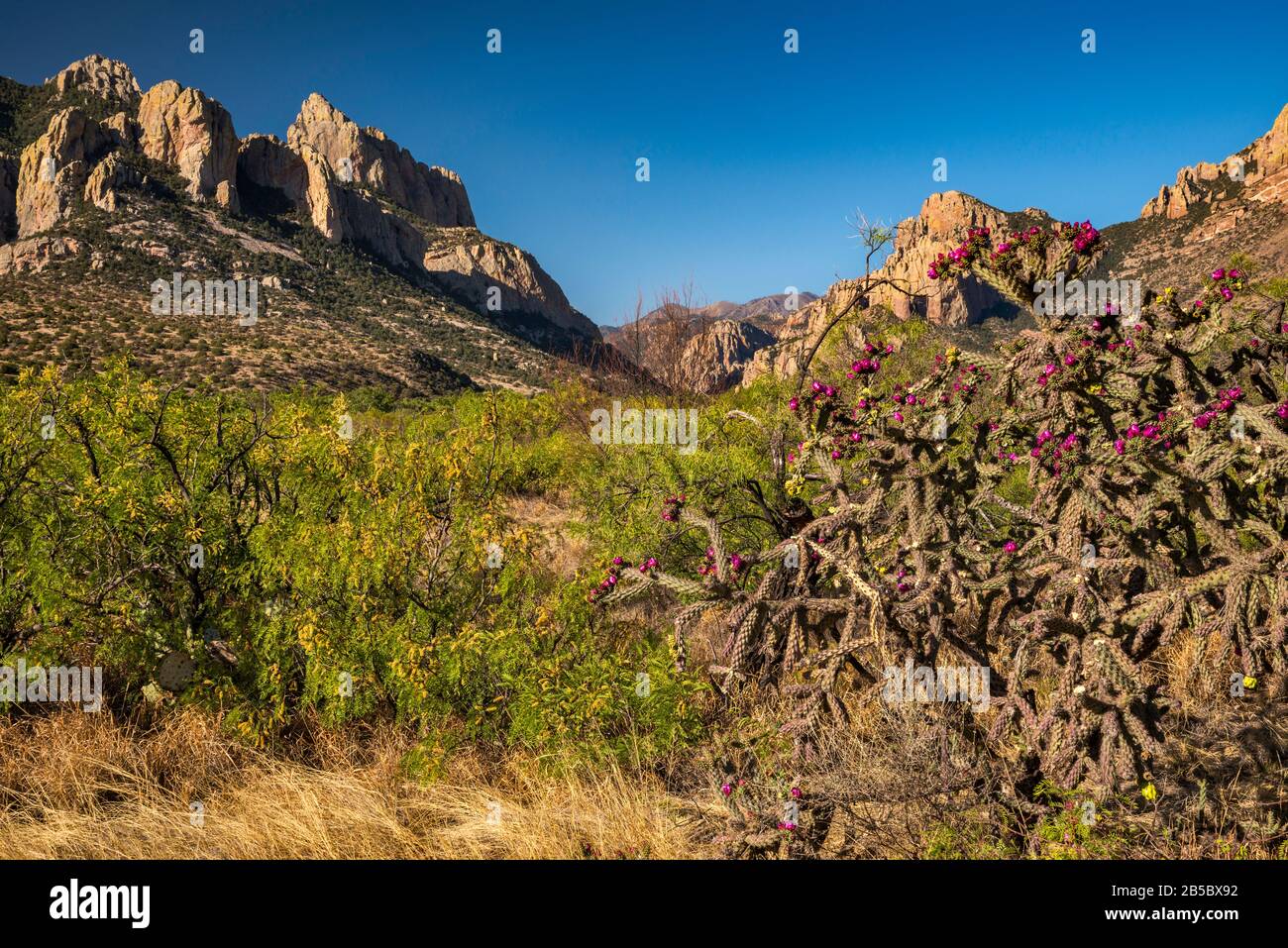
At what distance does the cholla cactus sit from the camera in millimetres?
2967

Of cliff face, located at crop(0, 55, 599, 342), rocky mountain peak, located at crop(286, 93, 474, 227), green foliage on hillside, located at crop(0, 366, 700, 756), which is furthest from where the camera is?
rocky mountain peak, located at crop(286, 93, 474, 227)

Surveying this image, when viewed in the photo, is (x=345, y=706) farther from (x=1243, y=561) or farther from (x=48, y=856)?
(x=1243, y=561)

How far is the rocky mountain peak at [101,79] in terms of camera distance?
100 metres

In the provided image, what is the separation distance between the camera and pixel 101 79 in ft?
367

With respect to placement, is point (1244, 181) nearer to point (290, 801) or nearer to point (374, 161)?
point (290, 801)

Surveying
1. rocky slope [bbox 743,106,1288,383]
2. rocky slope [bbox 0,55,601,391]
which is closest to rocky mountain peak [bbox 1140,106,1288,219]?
rocky slope [bbox 743,106,1288,383]

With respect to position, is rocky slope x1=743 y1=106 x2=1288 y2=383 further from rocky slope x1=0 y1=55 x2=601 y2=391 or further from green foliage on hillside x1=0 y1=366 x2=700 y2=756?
rocky slope x1=0 y1=55 x2=601 y2=391

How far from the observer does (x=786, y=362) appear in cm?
1301

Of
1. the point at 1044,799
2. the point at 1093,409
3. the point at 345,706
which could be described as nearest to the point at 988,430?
the point at 1093,409

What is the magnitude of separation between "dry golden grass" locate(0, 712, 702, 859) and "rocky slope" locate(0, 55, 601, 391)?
2921cm

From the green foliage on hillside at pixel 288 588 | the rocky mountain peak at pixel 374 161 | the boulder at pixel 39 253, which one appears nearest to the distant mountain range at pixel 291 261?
the boulder at pixel 39 253

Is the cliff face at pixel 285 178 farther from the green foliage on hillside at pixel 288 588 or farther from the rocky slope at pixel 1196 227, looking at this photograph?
the green foliage on hillside at pixel 288 588

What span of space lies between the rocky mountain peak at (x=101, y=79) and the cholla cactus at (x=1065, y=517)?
5239 inches
